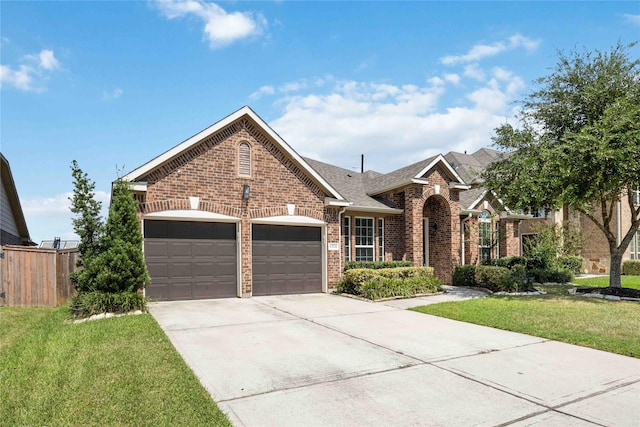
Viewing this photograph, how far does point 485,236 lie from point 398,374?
56.2 ft

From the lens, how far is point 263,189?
567 inches

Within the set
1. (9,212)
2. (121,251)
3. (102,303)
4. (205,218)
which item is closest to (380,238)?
(205,218)

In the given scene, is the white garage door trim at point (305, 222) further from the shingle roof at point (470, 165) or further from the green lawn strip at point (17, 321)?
the shingle roof at point (470, 165)

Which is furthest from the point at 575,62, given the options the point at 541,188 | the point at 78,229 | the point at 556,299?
the point at 78,229

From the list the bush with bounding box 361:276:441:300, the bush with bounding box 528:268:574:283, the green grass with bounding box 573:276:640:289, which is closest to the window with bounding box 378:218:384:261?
the bush with bounding box 361:276:441:300

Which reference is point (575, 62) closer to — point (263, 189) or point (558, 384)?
point (263, 189)

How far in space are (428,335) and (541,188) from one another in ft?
26.7

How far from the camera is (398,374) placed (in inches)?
234

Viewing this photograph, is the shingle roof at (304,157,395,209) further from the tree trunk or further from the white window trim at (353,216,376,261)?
the tree trunk

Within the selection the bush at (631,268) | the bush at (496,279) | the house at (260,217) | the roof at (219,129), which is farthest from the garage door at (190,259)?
the bush at (631,268)

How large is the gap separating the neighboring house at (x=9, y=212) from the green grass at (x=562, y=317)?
16448mm

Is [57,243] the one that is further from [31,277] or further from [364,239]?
[364,239]

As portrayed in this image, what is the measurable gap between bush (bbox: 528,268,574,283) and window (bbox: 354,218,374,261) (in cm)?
785

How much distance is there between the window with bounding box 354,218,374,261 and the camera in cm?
1798
